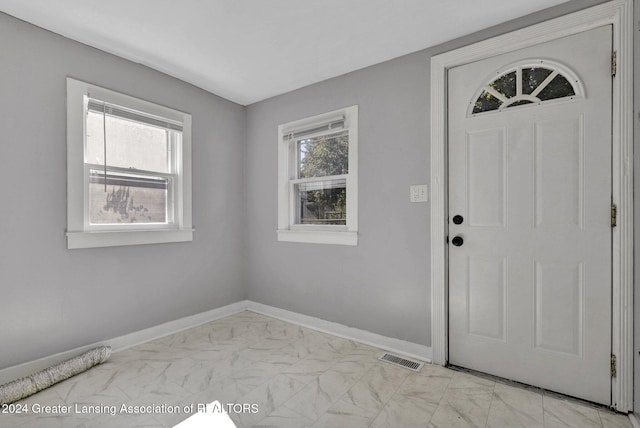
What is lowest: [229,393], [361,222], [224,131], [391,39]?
[229,393]

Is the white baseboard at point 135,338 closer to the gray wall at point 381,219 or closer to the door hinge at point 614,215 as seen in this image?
the gray wall at point 381,219

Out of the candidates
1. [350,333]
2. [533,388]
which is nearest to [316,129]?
[350,333]

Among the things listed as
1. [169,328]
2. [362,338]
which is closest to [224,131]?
[169,328]

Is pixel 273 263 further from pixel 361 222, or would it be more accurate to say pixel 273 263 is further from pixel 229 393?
pixel 229 393

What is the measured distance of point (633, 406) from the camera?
1679mm

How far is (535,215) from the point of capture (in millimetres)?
1965

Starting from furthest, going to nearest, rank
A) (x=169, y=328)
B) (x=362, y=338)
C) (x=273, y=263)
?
(x=273, y=263) → (x=169, y=328) → (x=362, y=338)

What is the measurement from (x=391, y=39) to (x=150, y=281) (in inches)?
110

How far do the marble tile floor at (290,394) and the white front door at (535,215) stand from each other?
0.27 meters

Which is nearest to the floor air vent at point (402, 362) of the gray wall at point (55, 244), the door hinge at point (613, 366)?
the door hinge at point (613, 366)

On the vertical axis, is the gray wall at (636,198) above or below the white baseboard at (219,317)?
above

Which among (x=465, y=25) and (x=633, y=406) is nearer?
(x=633, y=406)

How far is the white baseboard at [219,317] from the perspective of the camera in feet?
6.87

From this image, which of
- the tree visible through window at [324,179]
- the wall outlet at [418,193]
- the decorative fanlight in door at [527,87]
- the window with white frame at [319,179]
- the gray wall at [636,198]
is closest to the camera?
the gray wall at [636,198]
